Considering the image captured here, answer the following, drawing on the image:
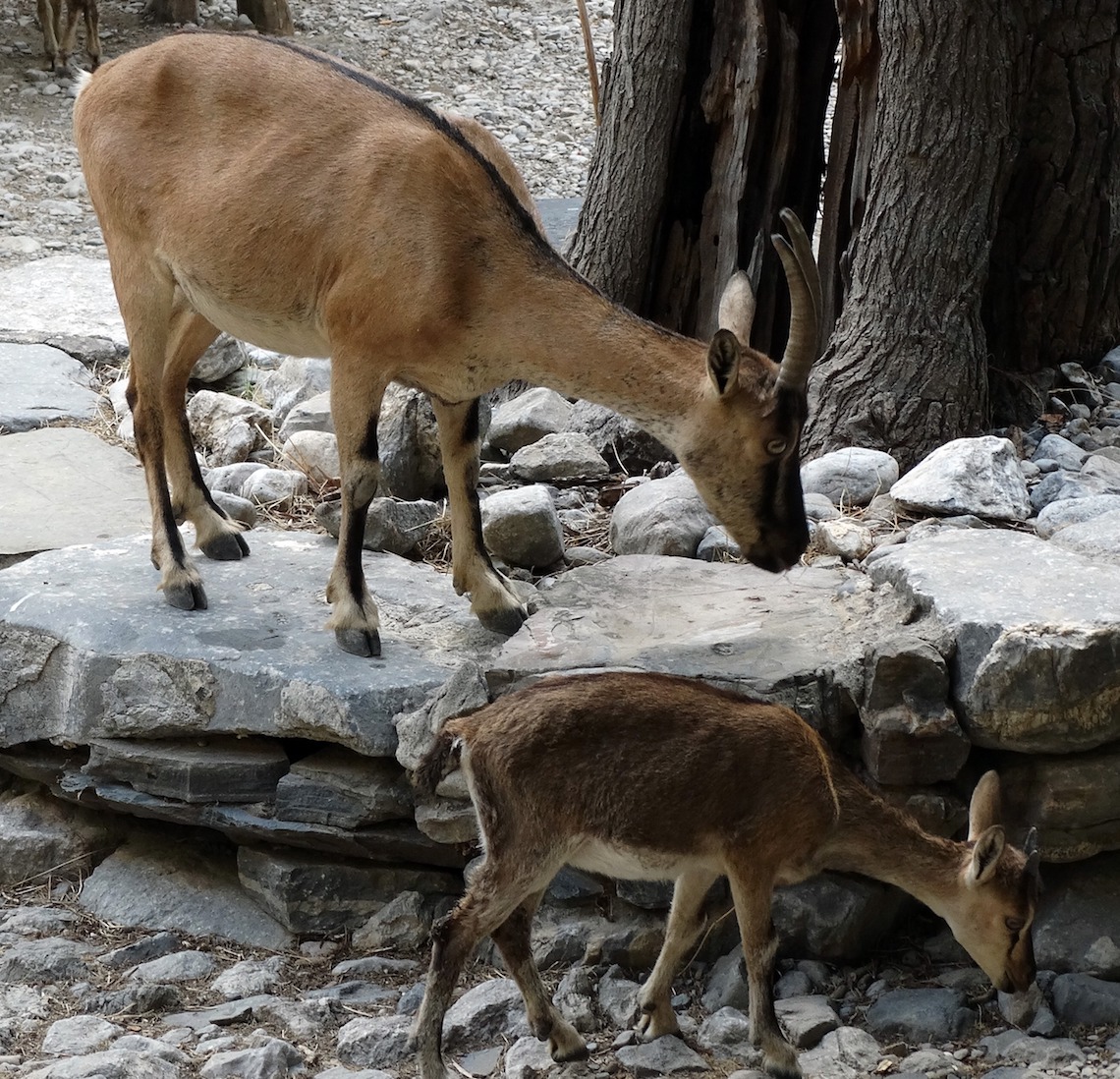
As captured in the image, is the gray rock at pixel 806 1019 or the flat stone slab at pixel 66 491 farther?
the flat stone slab at pixel 66 491

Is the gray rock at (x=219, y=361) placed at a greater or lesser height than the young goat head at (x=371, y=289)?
lesser

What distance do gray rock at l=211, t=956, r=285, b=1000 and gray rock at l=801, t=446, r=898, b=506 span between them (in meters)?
3.06

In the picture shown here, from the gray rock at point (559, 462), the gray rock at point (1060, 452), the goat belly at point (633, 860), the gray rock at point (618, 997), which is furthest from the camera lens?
the gray rock at point (559, 462)

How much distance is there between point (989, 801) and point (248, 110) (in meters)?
3.86

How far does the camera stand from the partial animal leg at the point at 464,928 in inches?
171

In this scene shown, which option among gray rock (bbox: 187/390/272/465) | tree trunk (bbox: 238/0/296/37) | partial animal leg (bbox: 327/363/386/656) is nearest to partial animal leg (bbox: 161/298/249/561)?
partial animal leg (bbox: 327/363/386/656)

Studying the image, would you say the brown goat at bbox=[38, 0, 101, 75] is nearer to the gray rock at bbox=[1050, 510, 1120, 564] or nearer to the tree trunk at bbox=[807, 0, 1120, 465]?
the tree trunk at bbox=[807, 0, 1120, 465]

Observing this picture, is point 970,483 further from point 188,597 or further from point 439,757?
point 188,597

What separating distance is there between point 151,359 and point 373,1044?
3.08 meters

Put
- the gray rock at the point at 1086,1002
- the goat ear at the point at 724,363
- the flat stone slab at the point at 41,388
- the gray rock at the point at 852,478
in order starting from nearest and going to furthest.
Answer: the gray rock at the point at 1086,1002 < the goat ear at the point at 724,363 < the gray rock at the point at 852,478 < the flat stone slab at the point at 41,388

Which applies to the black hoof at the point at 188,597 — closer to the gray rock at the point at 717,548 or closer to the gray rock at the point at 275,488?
the gray rock at the point at 275,488

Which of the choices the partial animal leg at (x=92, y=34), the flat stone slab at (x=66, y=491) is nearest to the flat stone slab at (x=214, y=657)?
the flat stone slab at (x=66, y=491)

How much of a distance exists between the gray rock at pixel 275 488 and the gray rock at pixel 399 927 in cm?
262

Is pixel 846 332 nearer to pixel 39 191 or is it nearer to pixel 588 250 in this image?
pixel 588 250
